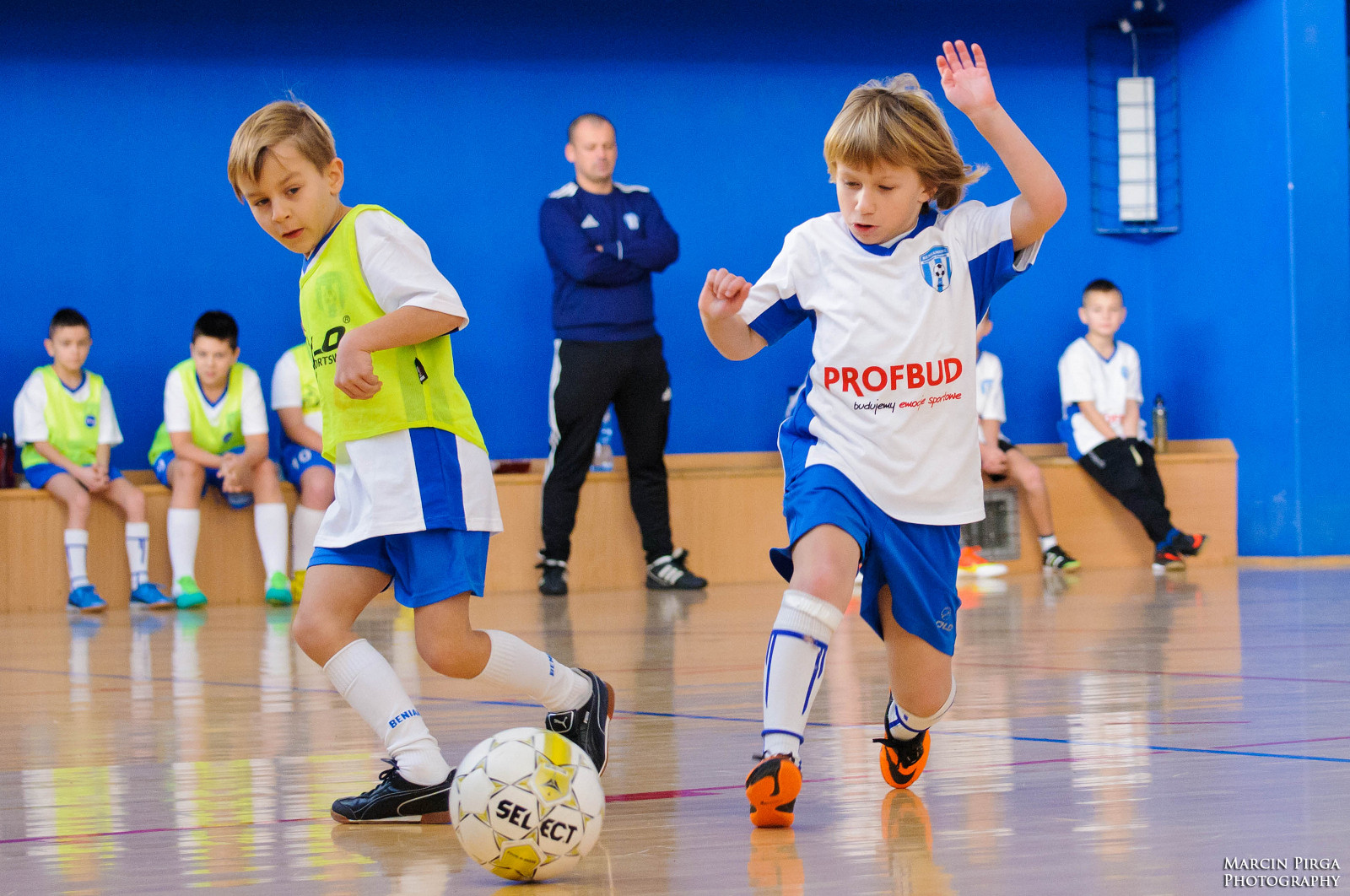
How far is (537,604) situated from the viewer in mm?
5789

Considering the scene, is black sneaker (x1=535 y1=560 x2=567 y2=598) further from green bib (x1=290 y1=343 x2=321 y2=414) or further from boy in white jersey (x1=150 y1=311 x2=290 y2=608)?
green bib (x1=290 y1=343 x2=321 y2=414)

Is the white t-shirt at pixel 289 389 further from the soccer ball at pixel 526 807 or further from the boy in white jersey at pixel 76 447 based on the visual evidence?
the soccer ball at pixel 526 807

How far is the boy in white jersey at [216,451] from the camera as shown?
6332 millimetres

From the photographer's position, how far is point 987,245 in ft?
7.47

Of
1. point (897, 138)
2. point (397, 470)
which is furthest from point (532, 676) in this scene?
point (897, 138)

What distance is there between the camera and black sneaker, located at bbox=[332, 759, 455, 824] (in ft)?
6.52

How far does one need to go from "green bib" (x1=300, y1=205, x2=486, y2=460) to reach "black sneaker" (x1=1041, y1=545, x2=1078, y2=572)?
502cm

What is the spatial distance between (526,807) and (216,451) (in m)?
5.29

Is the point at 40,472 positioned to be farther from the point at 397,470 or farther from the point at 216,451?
the point at 397,470

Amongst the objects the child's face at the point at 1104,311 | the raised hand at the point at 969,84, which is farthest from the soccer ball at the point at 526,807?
the child's face at the point at 1104,311

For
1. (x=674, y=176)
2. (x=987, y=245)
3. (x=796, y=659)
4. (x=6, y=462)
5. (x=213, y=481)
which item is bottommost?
(x=796, y=659)

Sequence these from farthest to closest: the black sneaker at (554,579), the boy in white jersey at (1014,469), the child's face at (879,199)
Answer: the boy in white jersey at (1014,469)
the black sneaker at (554,579)
the child's face at (879,199)

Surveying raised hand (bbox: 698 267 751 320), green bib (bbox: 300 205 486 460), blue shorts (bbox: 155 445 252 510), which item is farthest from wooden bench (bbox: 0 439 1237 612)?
raised hand (bbox: 698 267 751 320)

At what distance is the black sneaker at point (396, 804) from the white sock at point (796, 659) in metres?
0.46
